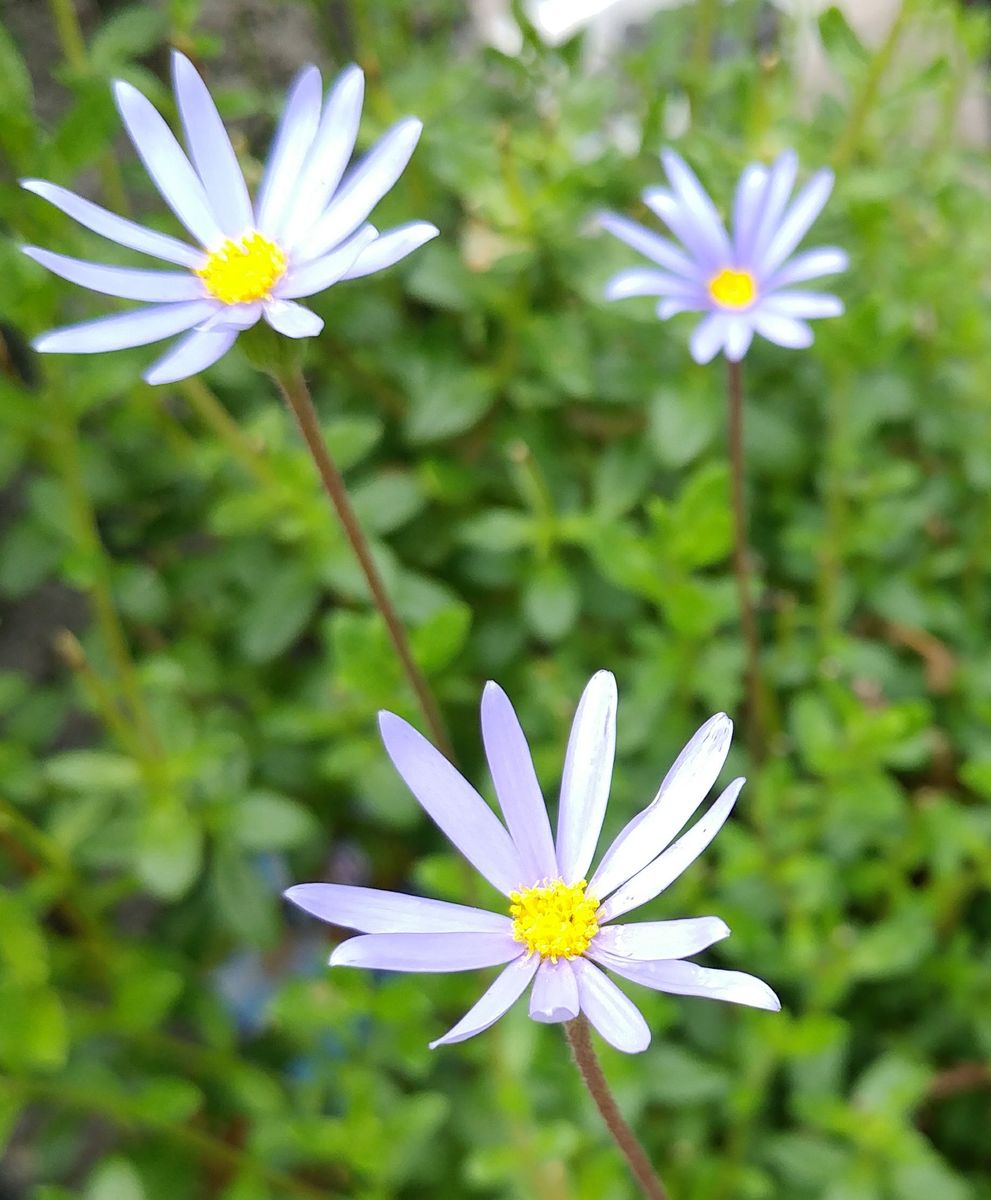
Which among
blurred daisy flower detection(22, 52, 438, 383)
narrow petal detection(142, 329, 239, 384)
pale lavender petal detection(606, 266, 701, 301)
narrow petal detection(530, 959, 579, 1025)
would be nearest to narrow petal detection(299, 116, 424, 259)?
blurred daisy flower detection(22, 52, 438, 383)

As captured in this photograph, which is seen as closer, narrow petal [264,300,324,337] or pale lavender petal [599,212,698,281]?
narrow petal [264,300,324,337]

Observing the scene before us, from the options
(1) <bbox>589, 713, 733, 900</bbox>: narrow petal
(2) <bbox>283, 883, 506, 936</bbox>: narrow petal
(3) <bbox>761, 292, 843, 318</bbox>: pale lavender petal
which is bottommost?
(2) <bbox>283, 883, 506, 936</bbox>: narrow petal

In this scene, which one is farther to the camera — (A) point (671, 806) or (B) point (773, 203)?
(B) point (773, 203)

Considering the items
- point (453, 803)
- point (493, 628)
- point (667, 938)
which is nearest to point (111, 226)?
point (453, 803)

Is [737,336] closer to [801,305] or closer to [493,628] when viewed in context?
[801,305]

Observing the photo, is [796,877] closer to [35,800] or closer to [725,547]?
[725,547]

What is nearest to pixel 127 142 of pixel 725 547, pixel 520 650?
pixel 520 650

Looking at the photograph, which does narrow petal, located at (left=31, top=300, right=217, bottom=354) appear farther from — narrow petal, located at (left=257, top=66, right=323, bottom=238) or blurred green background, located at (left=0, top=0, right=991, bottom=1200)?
blurred green background, located at (left=0, top=0, right=991, bottom=1200)
